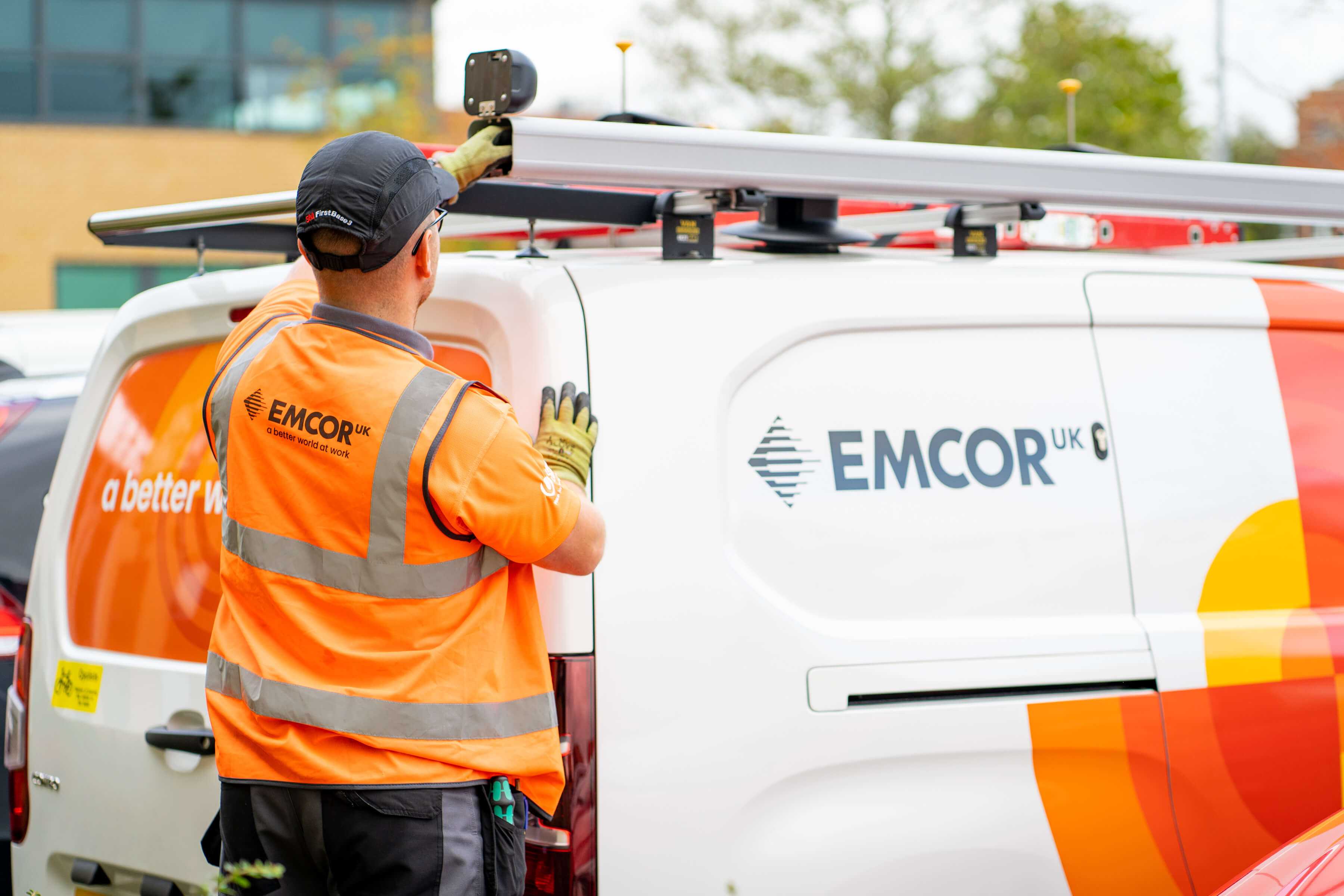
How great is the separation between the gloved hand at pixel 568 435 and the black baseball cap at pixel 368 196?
1.15ft

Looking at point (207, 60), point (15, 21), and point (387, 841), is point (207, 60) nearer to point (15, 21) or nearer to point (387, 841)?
point (15, 21)

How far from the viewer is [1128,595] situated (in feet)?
8.10

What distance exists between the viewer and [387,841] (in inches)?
76.2

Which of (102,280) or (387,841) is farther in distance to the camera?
(102,280)

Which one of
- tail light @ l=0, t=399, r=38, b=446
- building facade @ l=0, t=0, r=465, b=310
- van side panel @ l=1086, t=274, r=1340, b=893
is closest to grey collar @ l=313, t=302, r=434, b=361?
van side panel @ l=1086, t=274, r=1340, b=893

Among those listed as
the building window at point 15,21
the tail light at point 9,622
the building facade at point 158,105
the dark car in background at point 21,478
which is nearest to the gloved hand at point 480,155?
the dark car in background at point 21,478

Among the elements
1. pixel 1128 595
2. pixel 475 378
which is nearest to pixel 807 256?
pixel 475 378

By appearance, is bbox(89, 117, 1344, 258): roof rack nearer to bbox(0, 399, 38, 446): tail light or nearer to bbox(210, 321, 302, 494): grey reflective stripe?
bbox(210, 321, 302, 494): grey reflective stripe

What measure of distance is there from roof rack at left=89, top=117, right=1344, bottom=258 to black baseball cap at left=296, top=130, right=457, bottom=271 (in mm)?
176

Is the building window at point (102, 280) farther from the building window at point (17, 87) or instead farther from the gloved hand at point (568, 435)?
the gloved hand at point (568, 435)

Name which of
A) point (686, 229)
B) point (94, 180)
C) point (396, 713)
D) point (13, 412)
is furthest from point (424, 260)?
point (94, 180)

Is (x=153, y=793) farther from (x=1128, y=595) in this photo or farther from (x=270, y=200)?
(x=1128, y=595)

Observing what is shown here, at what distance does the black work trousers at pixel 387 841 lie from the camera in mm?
1936

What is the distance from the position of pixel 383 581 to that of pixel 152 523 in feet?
3.19
